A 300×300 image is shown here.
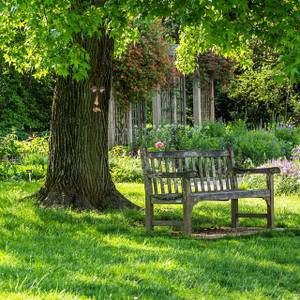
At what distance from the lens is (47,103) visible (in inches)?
733

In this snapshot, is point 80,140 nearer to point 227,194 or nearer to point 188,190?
point 188,190

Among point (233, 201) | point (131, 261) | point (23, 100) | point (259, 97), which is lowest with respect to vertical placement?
point (131, 261)

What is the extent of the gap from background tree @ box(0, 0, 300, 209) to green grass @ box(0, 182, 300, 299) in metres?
0.54

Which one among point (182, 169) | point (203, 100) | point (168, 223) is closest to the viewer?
point (168, 223)

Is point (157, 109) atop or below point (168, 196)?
atop

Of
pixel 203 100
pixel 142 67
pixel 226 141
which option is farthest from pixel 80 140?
pixel 203 100

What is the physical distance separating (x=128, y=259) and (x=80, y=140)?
10.2 feet

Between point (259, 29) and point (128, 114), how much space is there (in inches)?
364

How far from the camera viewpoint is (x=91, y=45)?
327 inches

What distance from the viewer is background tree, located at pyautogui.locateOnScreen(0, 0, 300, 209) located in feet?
20.7

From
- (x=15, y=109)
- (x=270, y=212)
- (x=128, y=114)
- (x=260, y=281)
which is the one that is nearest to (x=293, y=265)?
(x=260, y=281)

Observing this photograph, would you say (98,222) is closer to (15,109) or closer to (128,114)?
(128,114)

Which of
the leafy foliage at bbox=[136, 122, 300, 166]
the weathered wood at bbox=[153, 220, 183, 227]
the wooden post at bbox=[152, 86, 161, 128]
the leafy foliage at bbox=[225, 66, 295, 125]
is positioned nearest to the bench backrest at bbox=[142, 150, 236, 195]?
the weathered wood at bbox=[153, 220, 183, 227]

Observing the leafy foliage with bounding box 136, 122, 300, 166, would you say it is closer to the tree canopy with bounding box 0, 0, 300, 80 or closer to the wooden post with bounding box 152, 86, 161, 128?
the wooden post with bounding box 152, 86, 161, 128
